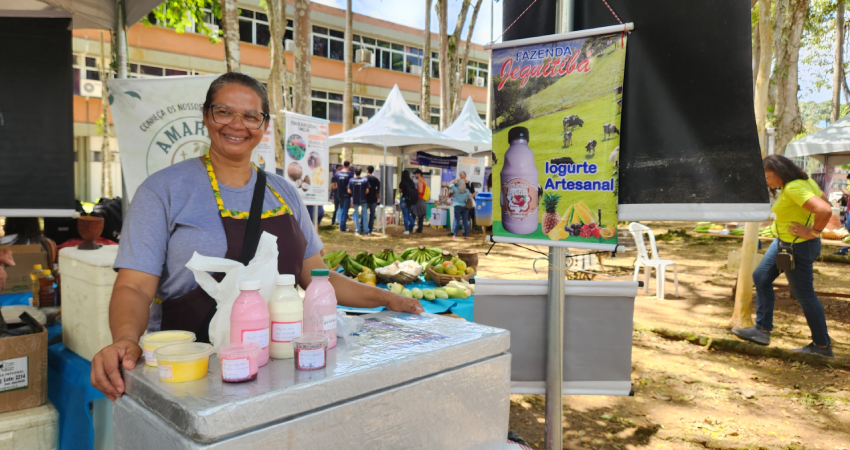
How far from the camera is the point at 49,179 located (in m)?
3.03

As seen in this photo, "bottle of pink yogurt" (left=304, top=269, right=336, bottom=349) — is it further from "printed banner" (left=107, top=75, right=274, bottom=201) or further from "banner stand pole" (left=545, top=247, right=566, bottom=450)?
"printed banner" (left=107, top=75, right=274, bottom=201)

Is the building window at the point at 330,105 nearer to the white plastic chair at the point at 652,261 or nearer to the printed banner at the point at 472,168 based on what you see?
the printed banner at the point at 472,168

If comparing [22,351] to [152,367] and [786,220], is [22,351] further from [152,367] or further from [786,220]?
[786,220]

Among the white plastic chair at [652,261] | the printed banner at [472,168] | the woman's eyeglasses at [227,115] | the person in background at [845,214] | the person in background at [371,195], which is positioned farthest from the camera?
the printed banner at [472,168]

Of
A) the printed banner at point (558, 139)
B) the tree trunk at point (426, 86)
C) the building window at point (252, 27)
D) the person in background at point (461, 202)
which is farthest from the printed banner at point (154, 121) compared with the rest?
the building window at point (252, 27)

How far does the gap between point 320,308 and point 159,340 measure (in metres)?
Result: 0.39

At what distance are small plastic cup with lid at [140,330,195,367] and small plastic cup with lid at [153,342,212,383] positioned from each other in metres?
0.06

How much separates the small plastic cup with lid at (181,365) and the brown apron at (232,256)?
1.34 feet

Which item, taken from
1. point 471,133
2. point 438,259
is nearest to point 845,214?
point 471,133

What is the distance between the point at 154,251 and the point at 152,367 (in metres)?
0.47

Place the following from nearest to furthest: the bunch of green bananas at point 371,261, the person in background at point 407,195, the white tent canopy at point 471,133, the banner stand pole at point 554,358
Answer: the banner stand pole at point 554,358
the bunch of green bananas at point 371,261
the person in background at point 407,195
the white tent canopy at point 471,133

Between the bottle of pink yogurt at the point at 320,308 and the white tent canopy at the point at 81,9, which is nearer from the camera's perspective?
the bottle of pink yogurt at the point at 320,308

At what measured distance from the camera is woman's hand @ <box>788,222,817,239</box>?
4.52 meters

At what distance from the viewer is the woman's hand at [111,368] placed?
3.86 feet
